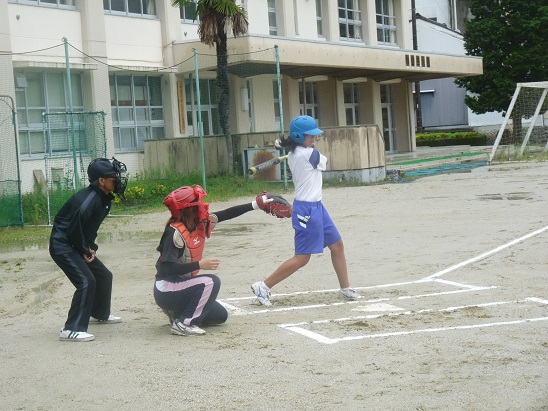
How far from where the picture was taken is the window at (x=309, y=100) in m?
35.7

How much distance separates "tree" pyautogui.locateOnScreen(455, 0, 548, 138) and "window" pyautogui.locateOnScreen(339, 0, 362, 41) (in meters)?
8.19

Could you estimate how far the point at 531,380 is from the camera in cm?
591

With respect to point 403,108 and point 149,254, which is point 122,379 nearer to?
point 149,254

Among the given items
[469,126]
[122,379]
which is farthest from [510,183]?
[469,126]

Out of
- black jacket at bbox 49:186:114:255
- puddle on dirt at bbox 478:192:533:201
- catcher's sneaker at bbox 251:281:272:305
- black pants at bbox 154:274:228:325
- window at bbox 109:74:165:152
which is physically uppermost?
window at bbox 109:74:165:152

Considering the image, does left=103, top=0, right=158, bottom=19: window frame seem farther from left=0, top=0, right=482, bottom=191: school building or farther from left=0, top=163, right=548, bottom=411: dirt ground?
left=0, top=163, right=548, bottom=411: dirt ground

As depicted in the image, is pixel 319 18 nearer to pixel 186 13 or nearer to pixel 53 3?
pixel 186 13

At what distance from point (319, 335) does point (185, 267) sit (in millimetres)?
1261

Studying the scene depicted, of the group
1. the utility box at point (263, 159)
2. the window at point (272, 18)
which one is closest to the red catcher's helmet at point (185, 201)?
the utility box at point (263, 159)

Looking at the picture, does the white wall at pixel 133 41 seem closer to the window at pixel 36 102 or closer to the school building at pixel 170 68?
the school building at pixel 170 68

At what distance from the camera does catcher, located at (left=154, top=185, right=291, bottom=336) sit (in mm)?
7867

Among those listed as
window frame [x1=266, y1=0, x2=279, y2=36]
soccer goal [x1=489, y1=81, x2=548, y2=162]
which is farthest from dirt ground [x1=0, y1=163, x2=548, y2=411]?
window frame [x1=266, y1=0, x2=279, y2=36]

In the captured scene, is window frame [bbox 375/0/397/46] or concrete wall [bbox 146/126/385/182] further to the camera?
window frame [bbox 375/0/397/46]

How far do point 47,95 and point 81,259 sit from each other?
1737cm
